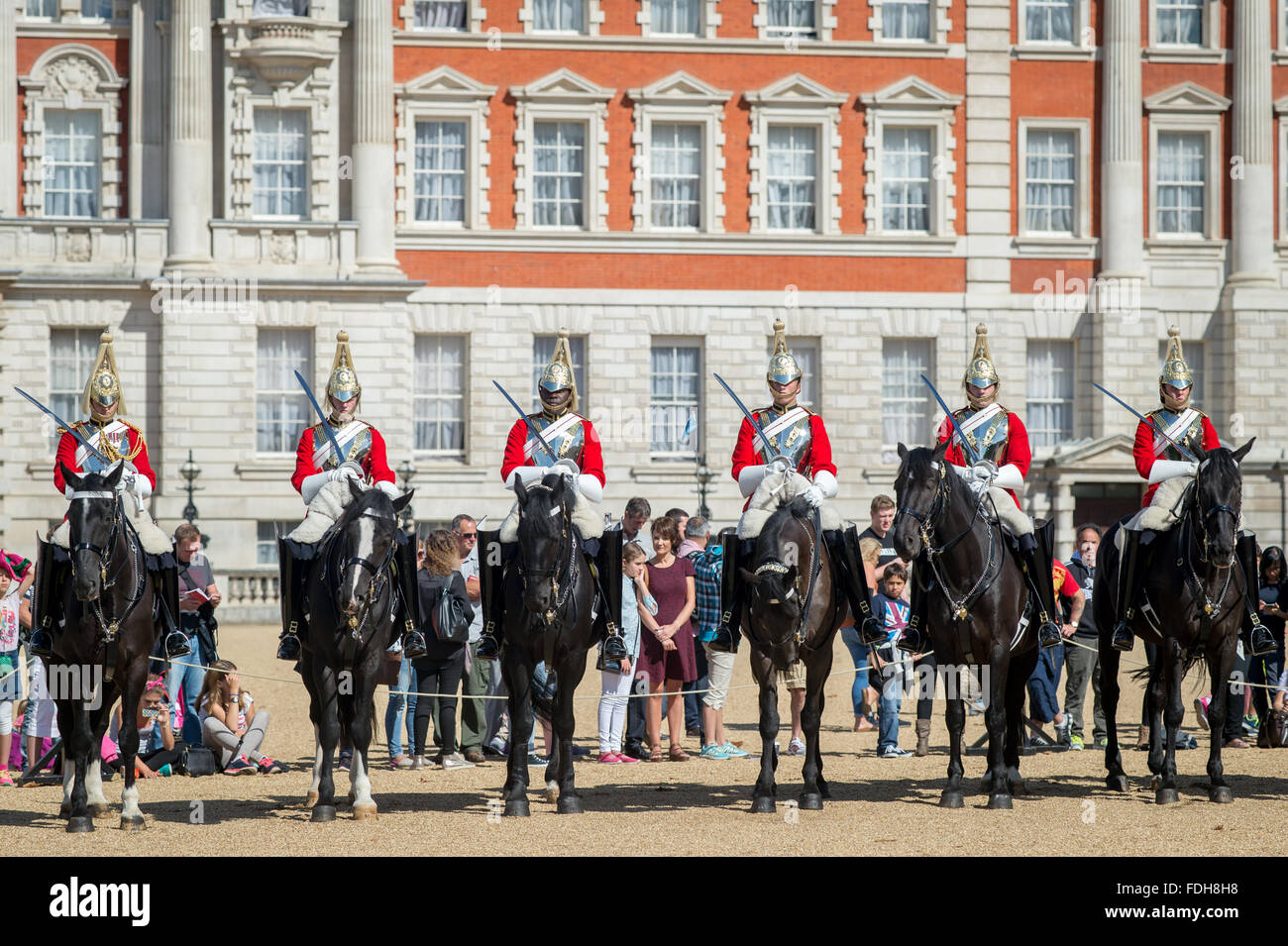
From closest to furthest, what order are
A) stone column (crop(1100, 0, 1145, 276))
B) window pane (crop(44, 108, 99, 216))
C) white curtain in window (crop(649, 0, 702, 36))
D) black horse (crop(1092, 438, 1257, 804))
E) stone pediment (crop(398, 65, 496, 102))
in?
1. black horse (crop(1092, 438, 1257, 804))
2. stone pediment (crop(398, 65, 496, 102))
3. window pane (crop(44, 108, 99, 216))
4. white curtain in window (crop(649, 0, 702, 36))
5. stone column (crop(1100, 0, 1145, 276))

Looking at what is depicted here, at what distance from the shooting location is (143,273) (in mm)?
32750

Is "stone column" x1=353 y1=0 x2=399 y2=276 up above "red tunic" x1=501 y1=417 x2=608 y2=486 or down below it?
above

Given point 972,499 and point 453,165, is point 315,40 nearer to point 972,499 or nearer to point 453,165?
point 453,165

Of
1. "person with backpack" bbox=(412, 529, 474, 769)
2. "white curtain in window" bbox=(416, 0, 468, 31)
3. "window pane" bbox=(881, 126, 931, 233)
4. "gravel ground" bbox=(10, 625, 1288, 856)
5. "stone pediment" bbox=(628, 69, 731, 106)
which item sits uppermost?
"white curtain in window" bbox=(416, 0, 468, 31)

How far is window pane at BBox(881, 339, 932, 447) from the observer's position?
115ft

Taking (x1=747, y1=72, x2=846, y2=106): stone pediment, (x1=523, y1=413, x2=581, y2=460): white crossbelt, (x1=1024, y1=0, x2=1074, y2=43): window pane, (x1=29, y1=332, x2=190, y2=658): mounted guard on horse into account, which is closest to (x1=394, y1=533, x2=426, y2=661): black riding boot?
(x1=523, y1=413, x2=581, y2=460): white crossbelt

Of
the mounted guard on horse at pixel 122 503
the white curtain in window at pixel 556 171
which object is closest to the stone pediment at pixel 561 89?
the white curtain in window at pixel 556 171

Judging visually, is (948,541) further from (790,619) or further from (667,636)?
(667,636)

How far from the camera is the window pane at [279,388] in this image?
33.1 meters

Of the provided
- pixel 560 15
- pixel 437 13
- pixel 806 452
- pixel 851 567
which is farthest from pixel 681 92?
pixel 851 567

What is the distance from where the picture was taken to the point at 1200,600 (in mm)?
12289

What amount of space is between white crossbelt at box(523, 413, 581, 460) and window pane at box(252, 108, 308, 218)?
22.3m

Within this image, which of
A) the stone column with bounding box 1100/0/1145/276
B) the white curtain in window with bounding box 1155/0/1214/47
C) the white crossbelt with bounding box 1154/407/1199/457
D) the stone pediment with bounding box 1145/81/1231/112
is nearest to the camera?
the white crossbelt with bounding box 1154/407/1199/457

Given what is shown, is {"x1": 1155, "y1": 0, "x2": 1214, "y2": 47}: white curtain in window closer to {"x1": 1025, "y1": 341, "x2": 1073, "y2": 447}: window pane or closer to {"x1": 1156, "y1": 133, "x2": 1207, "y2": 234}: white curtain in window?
{"x1": 1156, "y1": 133, "x2": 1207, "y2": 234}: white curtain in window
